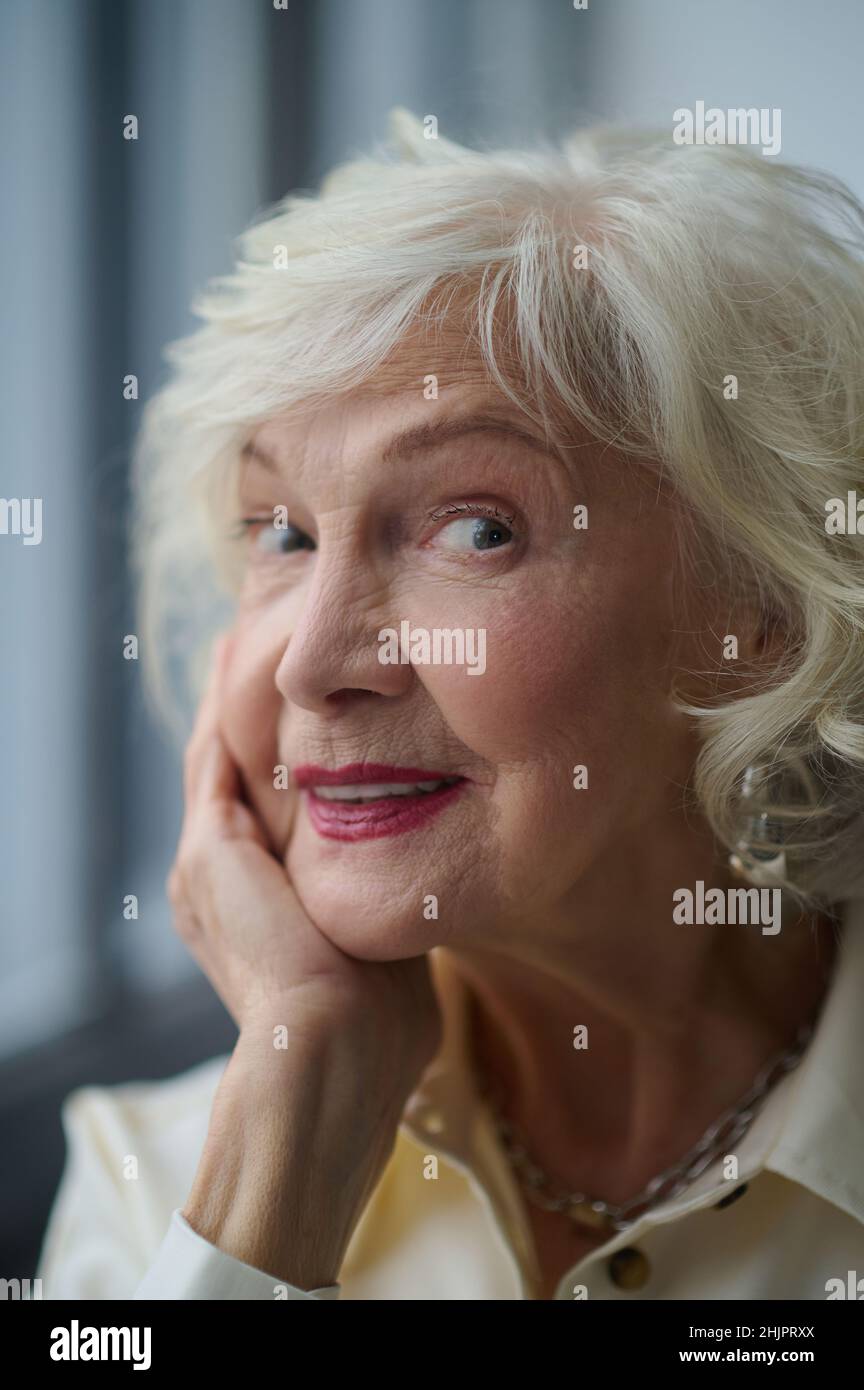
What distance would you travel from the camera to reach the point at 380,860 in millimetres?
935

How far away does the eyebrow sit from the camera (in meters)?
0.88

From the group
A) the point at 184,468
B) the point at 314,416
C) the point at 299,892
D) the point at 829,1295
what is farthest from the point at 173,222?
the point at 829,1295

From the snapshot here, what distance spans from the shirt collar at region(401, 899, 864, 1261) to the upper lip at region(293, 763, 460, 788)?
0.32m

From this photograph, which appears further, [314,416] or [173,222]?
[173,222]

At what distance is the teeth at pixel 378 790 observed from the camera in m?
0.94

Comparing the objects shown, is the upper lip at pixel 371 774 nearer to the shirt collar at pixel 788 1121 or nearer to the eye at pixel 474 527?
the eye at pixel 474 527

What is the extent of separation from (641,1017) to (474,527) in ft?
1.65

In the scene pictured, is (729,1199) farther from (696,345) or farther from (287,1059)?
(696,345)

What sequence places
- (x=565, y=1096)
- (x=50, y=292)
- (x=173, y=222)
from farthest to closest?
(x=173, y=222)
(x=50, y=292)
(x=565, y=1096)

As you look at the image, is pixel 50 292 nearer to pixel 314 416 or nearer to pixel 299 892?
pixel 314 416

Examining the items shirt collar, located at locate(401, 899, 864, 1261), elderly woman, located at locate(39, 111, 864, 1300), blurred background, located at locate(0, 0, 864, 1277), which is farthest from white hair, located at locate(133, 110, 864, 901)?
blurred background, located at locate(0, 0, 864, 1277)

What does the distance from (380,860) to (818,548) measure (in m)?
0.44

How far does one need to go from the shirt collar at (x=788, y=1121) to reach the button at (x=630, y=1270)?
0.12 ft

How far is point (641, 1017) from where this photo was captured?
3.57 feet
